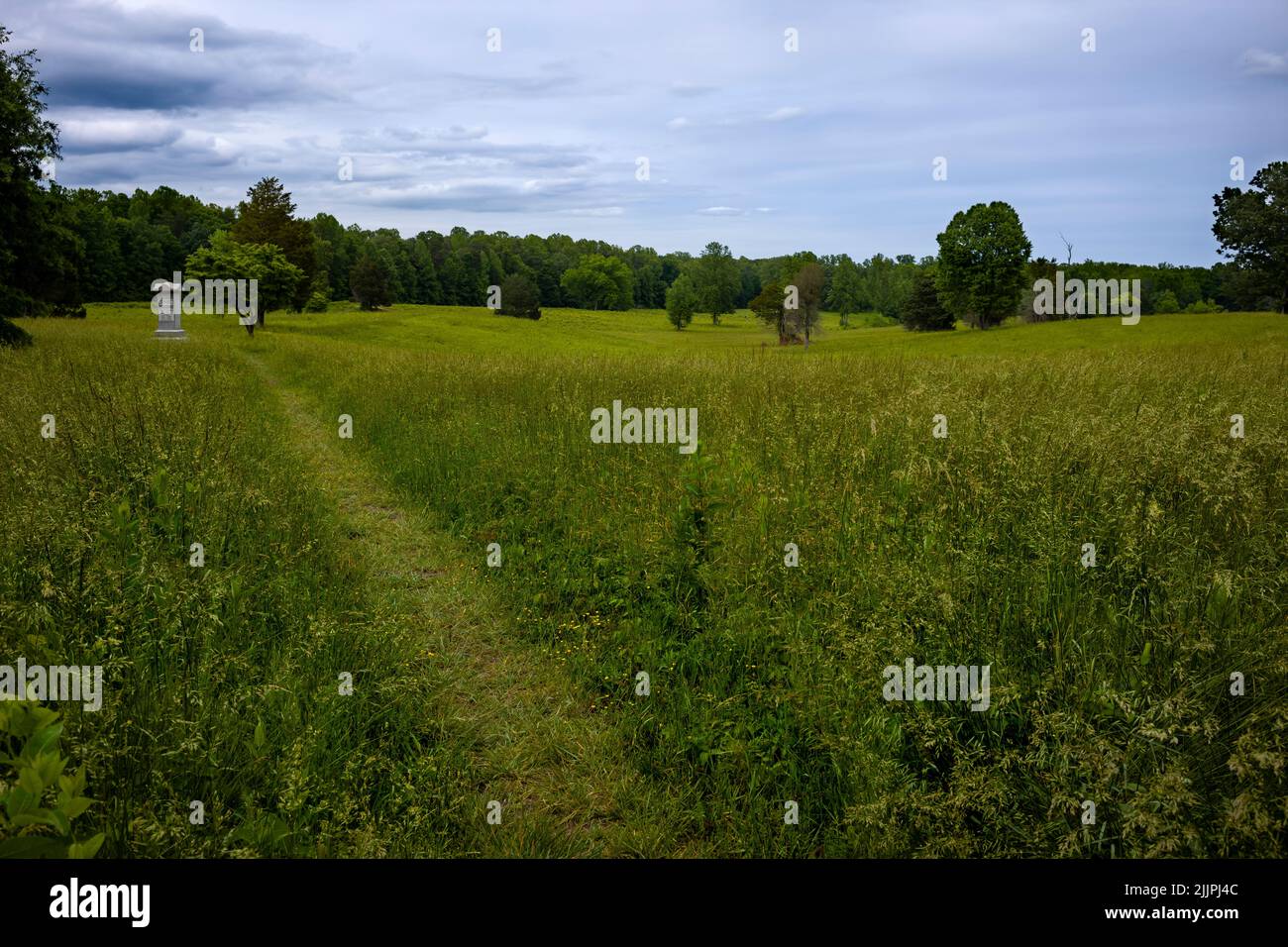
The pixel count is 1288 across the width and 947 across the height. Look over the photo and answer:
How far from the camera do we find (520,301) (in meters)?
77.6

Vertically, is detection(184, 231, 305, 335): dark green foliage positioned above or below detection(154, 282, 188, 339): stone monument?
above

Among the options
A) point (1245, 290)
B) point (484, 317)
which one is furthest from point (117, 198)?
point (1245, 290)

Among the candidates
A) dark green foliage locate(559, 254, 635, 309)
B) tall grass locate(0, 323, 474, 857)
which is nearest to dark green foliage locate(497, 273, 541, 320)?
dark green foliage locate(559, 254, 635, 309)

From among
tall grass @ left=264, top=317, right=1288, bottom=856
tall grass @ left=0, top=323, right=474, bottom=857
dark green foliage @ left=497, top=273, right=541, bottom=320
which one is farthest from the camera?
dark green foliage @ left=497, top=273, right=541, bottom=320

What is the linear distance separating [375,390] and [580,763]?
13.4 meters

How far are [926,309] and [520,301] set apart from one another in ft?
151

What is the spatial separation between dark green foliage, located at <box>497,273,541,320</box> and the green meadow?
69.8 meters

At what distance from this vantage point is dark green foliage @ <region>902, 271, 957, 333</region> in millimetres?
80188

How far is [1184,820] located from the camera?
2660 millimetres

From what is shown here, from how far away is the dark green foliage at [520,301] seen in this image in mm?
76375

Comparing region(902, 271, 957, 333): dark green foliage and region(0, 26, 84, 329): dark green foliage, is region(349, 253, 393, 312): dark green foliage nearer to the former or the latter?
region(0, 26, 84, 329): dark green foliage

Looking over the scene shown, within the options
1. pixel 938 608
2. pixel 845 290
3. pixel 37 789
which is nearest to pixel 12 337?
pixel 37 789

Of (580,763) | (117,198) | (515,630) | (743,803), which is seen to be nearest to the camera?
(743,803)
